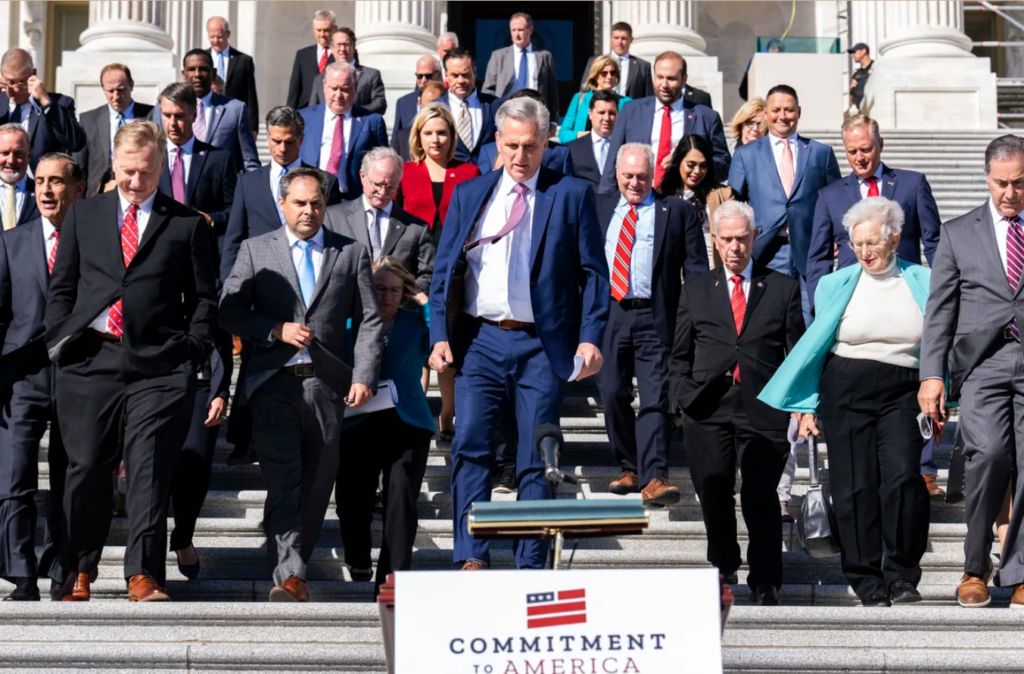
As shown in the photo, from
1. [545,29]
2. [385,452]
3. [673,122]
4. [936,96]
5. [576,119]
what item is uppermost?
[545,29]

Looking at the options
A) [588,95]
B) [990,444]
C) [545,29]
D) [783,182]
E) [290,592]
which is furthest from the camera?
[545,29]

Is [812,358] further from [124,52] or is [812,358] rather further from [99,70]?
[124,52]

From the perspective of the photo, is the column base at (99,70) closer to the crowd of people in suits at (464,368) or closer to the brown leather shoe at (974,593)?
the crowd of people in suits at (464,368)

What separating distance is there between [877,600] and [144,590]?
10.0 ft

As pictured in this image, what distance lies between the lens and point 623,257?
888 centimetres

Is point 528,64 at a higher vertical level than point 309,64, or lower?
lower

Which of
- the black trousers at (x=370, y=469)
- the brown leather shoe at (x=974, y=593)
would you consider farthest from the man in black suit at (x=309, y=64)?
the brown leather shoe at (x=974, y=593)

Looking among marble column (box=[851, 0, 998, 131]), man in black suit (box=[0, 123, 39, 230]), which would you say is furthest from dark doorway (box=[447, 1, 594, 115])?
man in black suit (box=[0, 123, 39, 230])

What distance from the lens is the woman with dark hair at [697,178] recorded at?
9.71 m

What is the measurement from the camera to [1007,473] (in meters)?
7.14

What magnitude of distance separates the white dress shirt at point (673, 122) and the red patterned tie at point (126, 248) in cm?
466

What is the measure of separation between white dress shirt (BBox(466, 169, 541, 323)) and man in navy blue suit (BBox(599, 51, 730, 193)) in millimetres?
3829

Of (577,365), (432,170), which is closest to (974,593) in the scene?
(577,365)

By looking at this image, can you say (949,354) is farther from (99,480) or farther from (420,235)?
(99,480)
